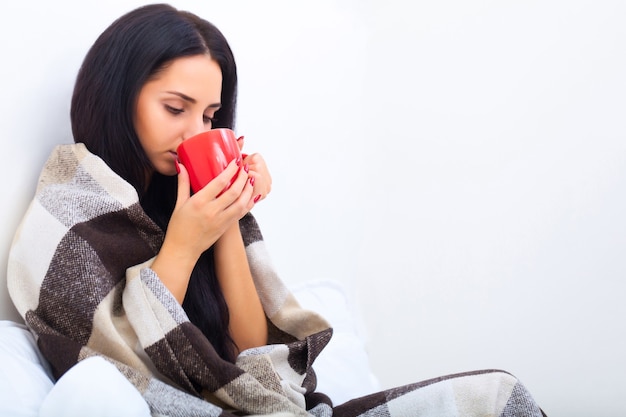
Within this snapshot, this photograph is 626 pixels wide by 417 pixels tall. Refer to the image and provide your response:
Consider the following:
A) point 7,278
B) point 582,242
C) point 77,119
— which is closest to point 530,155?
point 582,242

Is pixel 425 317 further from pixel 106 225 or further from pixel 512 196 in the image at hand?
pixel 106 225

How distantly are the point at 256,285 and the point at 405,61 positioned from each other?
1.21 meters

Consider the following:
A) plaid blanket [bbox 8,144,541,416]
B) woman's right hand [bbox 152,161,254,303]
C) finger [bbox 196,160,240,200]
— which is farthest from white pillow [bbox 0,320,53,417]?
finger [bbox 196,160,240,200]

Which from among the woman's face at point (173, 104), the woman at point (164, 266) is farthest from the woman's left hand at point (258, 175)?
the woman's face at point (173, 104)

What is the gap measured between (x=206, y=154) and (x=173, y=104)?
0.35 feet

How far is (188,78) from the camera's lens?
1.19 meters

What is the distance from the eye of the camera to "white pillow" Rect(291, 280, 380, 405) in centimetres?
152

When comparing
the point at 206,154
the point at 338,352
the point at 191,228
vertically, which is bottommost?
the point at 338,352

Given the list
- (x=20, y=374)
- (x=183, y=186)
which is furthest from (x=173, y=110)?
(x=20, y=374)

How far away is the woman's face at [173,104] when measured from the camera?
119cm

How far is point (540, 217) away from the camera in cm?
224

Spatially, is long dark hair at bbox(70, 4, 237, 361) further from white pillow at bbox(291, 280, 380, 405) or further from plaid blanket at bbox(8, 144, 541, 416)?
white pillow at bbox(291, 280, 380, 405)

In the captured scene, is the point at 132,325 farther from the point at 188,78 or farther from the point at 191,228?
the point at 188,78

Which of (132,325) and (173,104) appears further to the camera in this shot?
(173,104)
